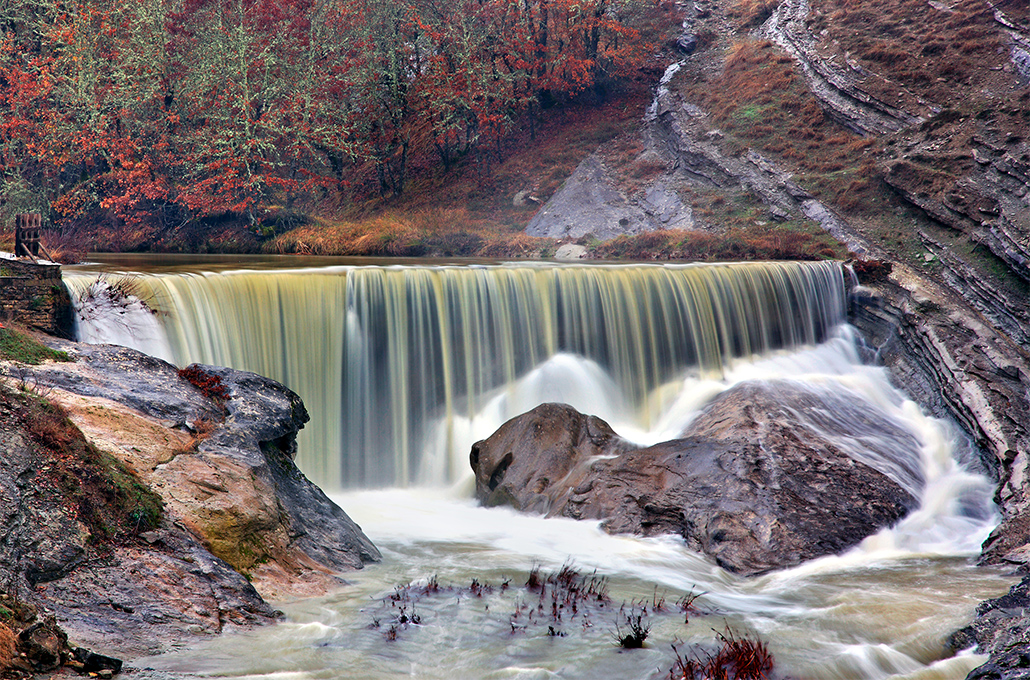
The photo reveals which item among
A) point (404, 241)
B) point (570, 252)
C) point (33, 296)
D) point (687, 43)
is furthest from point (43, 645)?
point (687, 43)

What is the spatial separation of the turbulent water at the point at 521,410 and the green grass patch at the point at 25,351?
311cm

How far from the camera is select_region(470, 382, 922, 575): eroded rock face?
8.27 metres

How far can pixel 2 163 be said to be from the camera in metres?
24.4

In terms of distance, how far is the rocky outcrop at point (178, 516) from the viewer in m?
4.45

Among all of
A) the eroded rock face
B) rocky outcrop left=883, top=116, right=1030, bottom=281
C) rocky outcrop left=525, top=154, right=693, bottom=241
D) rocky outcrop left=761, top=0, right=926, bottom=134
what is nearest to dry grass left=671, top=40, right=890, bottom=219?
rocky outcrop left=761, top=0, right=926, bottom=134

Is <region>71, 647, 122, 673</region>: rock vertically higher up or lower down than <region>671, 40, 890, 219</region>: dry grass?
lower down

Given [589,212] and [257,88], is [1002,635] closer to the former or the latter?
[589,212]

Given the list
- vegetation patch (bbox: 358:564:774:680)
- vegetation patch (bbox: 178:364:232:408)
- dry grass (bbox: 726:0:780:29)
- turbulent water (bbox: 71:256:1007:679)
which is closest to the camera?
vegetation patch (bbox: 358:564:774:680)

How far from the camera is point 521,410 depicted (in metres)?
12.9

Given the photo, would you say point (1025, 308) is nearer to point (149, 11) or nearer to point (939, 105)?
point (939, 105)

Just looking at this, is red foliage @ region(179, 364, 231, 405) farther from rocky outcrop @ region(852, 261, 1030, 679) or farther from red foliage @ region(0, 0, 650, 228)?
red foliage @ region(0, 0, 650, 228)

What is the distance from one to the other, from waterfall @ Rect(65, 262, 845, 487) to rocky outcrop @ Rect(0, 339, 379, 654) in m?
3.57

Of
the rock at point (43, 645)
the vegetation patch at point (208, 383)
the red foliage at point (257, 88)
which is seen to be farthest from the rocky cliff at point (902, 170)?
the vegetation patch at point (208, 383)

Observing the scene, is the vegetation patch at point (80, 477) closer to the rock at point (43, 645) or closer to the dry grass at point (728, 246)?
the rock at point (43, 645)
